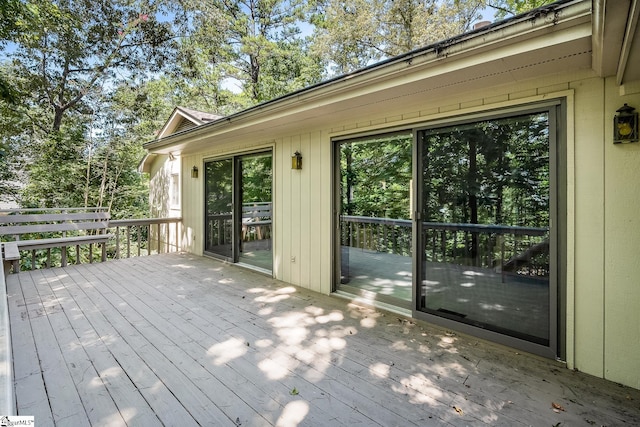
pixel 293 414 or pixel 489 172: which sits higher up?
pixel 489 172

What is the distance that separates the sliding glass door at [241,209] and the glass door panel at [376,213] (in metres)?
1.44

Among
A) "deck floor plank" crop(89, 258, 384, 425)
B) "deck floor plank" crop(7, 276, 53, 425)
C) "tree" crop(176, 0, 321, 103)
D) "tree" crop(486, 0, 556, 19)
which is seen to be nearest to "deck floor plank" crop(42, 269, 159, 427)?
"deck floor plank" crop(7, 276, 53, 425)

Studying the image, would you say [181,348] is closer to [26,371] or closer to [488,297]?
[26,371]

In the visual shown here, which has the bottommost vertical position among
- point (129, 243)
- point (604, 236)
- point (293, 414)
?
point (293, 414)

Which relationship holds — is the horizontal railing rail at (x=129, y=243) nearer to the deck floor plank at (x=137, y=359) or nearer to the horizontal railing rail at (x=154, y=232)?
the horizontal railing rail at (x=154, y=232)

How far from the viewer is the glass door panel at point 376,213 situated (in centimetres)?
364

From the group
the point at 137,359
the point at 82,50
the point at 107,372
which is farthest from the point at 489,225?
the point at 82,50

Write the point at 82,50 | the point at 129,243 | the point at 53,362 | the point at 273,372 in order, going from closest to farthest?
the point at 273,372
the point at 53,362
the point at 129,243
the point at 82,50

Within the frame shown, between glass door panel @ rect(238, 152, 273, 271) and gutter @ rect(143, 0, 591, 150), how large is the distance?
1.98 meters

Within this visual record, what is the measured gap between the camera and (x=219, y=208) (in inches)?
237

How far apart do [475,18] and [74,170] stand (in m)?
14.0

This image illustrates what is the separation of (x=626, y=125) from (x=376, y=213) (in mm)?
2675

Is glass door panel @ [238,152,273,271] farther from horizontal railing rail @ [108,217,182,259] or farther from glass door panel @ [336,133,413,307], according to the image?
horizontal railing rail @ [108,217,182,259]

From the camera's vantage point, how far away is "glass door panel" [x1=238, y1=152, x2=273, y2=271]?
5082mm
